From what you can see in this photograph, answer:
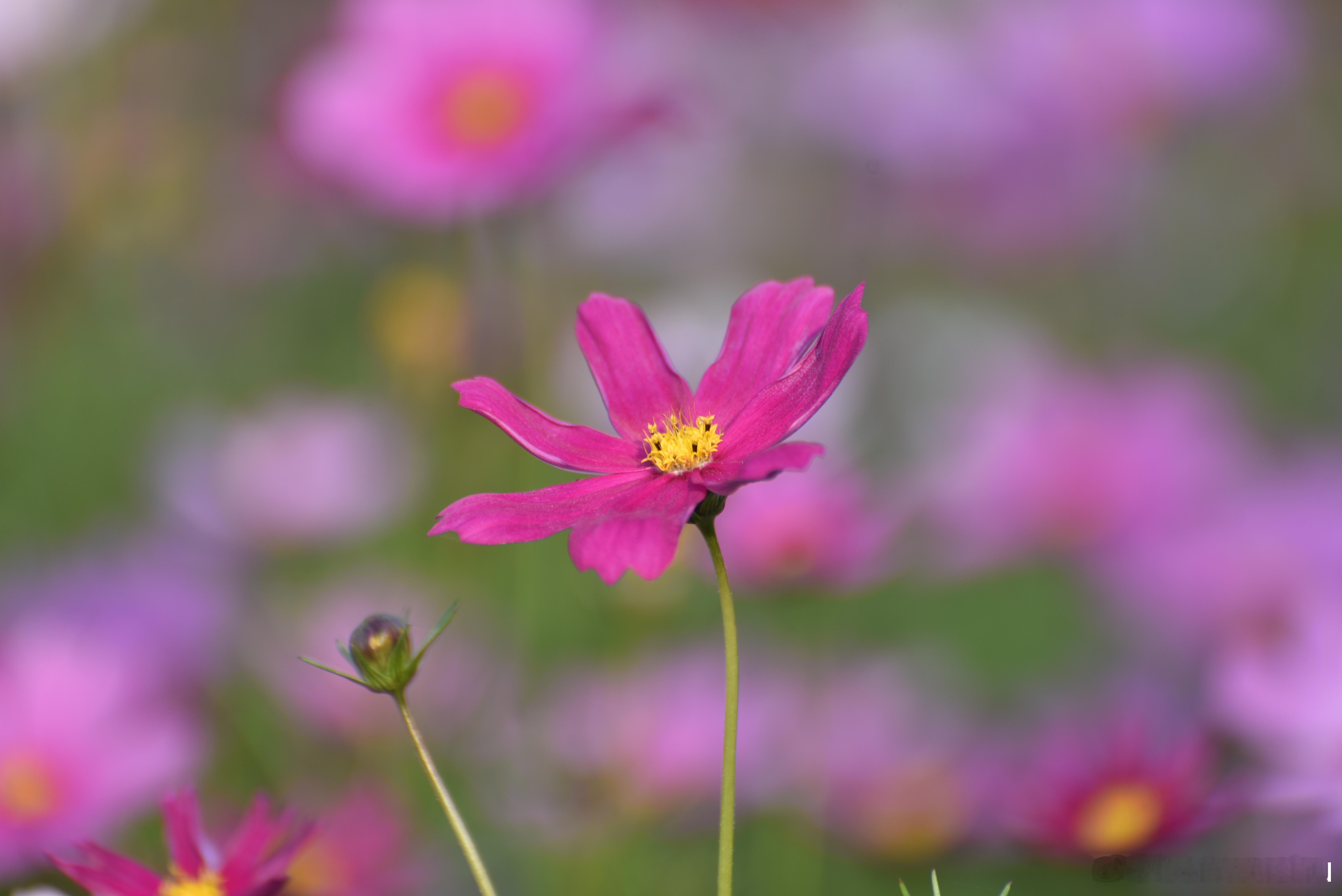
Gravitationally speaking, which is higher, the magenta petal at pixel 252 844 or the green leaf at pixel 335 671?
the green leaf at pixel 335 671

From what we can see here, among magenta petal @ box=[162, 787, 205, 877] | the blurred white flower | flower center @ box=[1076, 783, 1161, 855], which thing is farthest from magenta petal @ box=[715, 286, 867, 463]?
the blurred white flower

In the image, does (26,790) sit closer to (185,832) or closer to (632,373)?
(185,832)

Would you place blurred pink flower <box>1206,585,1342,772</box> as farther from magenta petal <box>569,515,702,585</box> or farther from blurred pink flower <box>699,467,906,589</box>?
magenta petal <box>569,515,702,585</box>

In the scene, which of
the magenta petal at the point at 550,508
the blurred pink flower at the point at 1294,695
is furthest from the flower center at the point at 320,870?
the blurred pink flower at the point at 1294,695

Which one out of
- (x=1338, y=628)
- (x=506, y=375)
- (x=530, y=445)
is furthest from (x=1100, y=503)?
(x=530, y=445)

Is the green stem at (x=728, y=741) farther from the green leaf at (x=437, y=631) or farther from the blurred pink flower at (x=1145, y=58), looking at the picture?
the blurred pink flower at (x=1145, y=58)

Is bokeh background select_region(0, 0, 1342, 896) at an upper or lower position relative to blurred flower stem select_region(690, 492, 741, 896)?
upper
